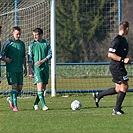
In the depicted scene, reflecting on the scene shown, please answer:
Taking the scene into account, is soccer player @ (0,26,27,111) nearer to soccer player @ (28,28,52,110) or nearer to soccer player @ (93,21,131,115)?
soccer player @ (28,28,52,110)

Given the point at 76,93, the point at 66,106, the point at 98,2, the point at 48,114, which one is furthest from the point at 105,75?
the point at 48,114

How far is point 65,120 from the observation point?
40.1 ft

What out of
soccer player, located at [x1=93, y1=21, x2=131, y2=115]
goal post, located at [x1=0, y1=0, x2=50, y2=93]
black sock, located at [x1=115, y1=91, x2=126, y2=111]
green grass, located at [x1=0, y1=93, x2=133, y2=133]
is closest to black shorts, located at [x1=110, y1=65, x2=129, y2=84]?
soccer player, located at [x1=93, y1=21, x2=131, y2=115]

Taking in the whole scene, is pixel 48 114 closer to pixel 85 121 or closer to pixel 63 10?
pixel 85 121

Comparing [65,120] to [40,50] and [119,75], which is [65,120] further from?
[40,50]

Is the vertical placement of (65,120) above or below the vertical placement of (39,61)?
below

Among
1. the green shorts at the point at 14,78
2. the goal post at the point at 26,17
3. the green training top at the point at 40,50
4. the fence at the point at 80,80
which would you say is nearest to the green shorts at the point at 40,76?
the green training top at the point at 40,50

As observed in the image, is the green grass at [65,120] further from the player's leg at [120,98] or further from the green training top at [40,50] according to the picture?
the green training top at [40,50]

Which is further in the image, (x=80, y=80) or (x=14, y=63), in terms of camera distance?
(x=80, y=80)

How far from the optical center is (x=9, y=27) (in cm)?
2094

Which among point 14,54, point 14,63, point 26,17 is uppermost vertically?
point 26,17

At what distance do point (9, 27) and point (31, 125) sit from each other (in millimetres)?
9762

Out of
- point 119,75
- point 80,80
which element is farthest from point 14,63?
point 80,80

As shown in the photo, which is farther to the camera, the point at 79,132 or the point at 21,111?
the point at 21,111
